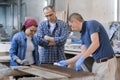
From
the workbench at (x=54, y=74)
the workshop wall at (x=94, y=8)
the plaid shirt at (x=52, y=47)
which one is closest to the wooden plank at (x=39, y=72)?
the workbench at (x=54, y=74)

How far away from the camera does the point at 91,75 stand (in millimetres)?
2156

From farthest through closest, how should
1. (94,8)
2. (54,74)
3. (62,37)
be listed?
1. (94,8)
2. (62,37)
3. (54,74)

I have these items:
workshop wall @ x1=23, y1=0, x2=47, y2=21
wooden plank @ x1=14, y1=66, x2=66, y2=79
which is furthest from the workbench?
workshop wall @ x1=23, y1=0, x2=47, y2=21

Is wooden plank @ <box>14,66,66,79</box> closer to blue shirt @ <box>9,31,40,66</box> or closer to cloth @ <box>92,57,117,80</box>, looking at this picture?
blue shirt @ <box>9,31,40,66</box>

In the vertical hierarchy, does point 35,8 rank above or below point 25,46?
above

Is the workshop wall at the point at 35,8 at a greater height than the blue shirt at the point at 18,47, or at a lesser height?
greater

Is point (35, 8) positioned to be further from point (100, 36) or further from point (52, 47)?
point (100, 36)

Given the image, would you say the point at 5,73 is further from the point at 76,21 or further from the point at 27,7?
the point at 27,7

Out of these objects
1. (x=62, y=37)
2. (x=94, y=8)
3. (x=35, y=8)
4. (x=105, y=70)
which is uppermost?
(x=35, y=8)

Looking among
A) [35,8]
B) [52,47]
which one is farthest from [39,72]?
[35,8]

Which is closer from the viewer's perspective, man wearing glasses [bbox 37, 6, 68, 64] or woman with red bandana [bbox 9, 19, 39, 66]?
woman with red bandana [bbox 9, 19, 39, 66]

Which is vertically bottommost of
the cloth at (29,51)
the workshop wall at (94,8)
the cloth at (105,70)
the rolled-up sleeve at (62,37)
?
the cloth at (105,70)

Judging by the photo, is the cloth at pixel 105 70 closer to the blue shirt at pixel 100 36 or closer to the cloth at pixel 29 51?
the blue shirt at pixel 100 36

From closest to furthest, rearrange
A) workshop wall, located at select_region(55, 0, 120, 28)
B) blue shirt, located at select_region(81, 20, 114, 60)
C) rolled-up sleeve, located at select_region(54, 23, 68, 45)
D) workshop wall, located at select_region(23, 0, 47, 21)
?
blue shirt, located at select_region(81, 20, 114, 60) → rolled-up sleeve, located at select_region(54, 23, 68, 45) → workshop wall, located at select_region(55, 0, 120, 28) → workshop wall, located at select_region(23, 0, 47, 21)
